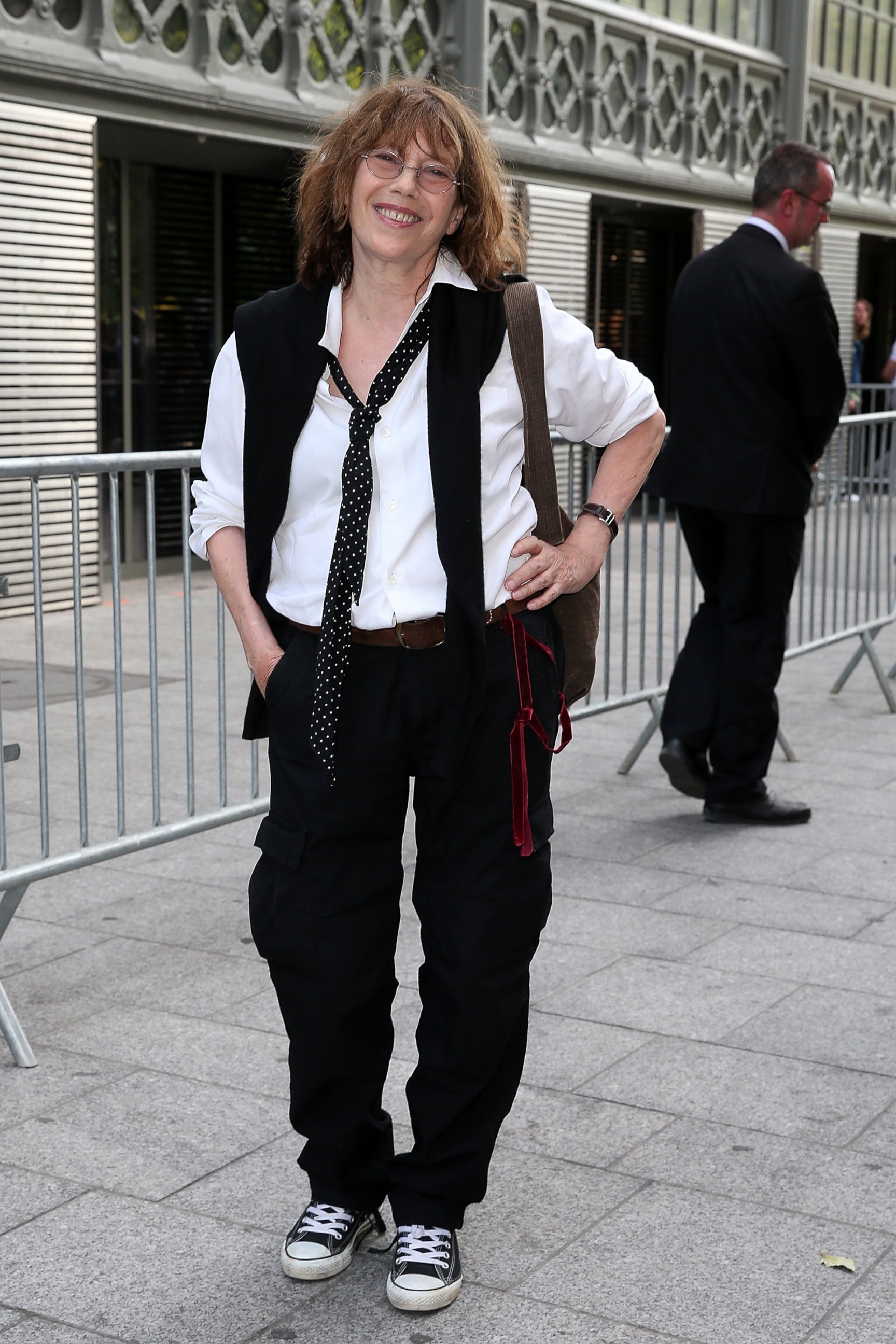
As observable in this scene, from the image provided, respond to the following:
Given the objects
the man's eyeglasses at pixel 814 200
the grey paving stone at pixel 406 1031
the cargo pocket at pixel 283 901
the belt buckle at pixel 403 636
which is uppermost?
the man's eyeglasses at pixel 814 200

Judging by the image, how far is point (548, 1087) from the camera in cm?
378

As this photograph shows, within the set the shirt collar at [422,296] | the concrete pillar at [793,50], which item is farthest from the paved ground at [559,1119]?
the concrete pillar at [793,50]

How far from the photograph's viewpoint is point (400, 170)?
2.74 metres

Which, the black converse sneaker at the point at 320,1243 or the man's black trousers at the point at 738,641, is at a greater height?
the man's black trousers at the point at 738,641

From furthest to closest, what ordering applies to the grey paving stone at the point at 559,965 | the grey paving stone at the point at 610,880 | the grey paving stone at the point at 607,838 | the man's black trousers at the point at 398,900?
the grey paving stone at the point at 607,838, the grey paving stone at the point at 610,880, the grey paving stone at the point at 559,965, the man's black trousers at the point at 398,900

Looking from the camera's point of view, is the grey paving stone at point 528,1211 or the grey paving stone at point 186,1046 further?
the grey paving stone at point 186,1046

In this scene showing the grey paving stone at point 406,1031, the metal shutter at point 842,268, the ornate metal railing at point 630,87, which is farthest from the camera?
the metal shutter at point 842,268

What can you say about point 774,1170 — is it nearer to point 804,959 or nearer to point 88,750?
point 804,959

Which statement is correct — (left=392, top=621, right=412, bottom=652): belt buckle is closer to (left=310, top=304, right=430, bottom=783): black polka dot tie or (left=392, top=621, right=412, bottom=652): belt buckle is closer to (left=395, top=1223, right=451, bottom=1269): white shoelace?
(left=310, top=304, right=430, bottom=783): black polka dot tie

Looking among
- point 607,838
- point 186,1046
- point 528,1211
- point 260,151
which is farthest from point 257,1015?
point 260,151

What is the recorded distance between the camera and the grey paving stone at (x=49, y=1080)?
366 centimetres

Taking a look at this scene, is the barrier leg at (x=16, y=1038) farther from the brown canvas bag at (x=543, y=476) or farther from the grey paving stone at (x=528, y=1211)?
the brown canvas bag at (x=543, y=476)

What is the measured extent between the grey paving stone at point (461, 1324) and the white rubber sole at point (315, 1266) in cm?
3

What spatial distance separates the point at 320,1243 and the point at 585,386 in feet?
4.90
